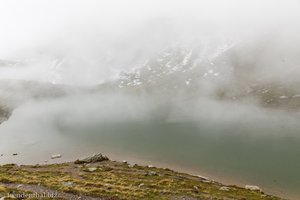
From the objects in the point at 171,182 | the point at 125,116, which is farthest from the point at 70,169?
the point at 125,116

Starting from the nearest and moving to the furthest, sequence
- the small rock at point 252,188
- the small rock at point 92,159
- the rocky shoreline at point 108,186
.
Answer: the rocky shoreline at point 108,186 → the small rock at point 252,188 → the small rock at point 92,159

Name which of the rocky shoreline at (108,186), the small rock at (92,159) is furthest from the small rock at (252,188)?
the small rock at (92,159)

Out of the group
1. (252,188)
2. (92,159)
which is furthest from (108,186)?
(92,159)

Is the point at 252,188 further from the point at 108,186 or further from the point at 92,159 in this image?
the point at 92,159

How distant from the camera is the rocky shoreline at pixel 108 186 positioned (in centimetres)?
4122

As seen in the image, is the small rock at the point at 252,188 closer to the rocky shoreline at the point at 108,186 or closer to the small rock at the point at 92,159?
the rocky shoreline at the point at 108,186

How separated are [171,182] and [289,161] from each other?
3911cm

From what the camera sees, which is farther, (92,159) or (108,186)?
(92,159)

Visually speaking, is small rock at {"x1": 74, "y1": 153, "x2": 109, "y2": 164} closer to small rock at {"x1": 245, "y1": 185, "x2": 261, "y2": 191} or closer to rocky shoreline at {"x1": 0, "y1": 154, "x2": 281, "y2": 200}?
rocky shoreline at {"x1": 0, "y1": 154, "x2": 281, "y2": 200}

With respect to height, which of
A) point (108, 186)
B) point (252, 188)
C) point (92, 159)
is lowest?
point (108, 186)

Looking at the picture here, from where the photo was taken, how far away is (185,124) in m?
125

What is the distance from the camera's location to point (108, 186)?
47.6 meters

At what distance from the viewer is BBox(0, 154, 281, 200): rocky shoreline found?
41219 mm

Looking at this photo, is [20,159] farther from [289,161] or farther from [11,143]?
[289,161]
